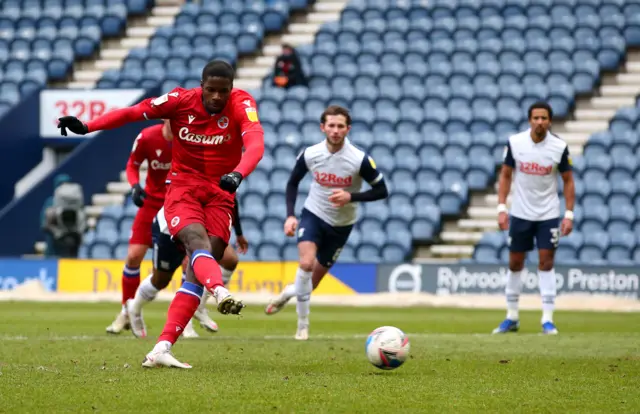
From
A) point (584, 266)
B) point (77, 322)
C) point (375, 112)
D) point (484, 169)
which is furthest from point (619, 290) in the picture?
point (77, 322)

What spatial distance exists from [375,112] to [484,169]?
128 inches

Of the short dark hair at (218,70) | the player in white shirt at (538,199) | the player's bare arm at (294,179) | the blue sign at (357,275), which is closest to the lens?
the short dark hair at (218,70)

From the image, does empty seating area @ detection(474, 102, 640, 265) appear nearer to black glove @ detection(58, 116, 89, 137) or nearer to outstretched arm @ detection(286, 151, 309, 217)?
outstretched arm @ detection(286, 151, 309, 217)

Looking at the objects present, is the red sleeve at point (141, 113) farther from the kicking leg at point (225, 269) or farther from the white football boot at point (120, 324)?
the white football boot at point (120, 324)

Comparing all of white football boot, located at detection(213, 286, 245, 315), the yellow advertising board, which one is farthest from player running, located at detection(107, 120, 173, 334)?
the yellow advertising board

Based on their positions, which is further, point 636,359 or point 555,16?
point 555,16

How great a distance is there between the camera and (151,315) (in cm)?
1545

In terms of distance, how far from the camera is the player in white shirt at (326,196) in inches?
446

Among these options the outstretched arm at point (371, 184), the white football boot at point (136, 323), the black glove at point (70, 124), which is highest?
the black glove at point (70, 124)

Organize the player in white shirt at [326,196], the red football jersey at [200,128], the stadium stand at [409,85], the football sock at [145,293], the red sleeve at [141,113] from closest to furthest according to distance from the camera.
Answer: the red sleeve at [141,113], the red football jersey at [200,128], the football sock at [145,293], the player in white shirt at [326,196], the stadium stand at [409,85]

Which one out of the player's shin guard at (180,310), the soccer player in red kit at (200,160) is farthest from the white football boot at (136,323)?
the player's shin guard at (180,310)

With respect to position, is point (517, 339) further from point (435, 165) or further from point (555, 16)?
point (555, 16)

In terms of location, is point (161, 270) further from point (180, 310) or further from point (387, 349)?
point (387, 349)

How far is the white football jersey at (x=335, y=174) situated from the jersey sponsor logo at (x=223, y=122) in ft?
11.2
